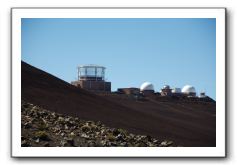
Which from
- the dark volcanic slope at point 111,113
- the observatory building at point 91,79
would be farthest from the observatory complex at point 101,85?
the dark volcanic slope at point 111,113

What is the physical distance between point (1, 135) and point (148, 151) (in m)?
2.49

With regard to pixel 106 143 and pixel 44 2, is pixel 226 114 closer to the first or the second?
pixel 106 143

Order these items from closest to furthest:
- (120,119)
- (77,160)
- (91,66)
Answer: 1. (77,160)
2. (91,66)
3. (120,119)

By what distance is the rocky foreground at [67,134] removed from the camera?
9.34m

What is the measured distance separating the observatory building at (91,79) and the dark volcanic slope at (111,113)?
0.29m

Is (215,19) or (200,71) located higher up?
(215,19)

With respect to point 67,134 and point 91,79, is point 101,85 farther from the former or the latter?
point 67,134

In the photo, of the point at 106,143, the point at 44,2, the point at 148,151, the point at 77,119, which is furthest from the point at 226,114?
the point at 44,2

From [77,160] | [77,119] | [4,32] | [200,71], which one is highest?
[4,32]

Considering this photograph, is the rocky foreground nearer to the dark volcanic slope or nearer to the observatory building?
the dark volcanic slope

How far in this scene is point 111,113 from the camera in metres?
11.8

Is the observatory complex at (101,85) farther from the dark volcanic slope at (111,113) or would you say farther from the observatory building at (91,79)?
the dark volcanic slope at (111,113)

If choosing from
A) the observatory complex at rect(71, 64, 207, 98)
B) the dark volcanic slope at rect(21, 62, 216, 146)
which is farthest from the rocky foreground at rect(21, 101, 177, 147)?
the observatory complex at rect(71, 64, 207, 98)

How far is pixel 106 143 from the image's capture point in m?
9.39
